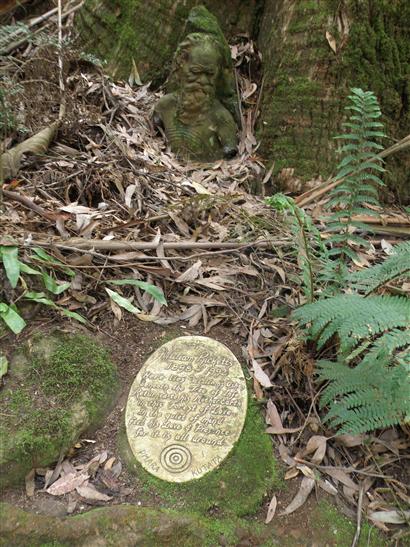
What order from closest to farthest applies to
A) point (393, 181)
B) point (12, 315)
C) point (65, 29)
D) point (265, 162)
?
1. point (12, 315)
2. point (393, 181)
3. point (265, 162)
4. point (65, 29)

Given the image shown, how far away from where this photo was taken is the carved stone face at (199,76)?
4031 millimetres

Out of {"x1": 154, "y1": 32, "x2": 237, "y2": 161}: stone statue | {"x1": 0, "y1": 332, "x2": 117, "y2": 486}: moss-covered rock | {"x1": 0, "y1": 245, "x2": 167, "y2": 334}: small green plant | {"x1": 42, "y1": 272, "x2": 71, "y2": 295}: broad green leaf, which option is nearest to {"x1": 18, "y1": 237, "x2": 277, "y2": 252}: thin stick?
{"x1": 0, "y1": 245, "x2": 167, "y2": 334}: small green plant

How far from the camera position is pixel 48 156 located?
11.1 feet

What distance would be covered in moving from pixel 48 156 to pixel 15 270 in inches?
49.8

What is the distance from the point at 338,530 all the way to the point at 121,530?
0.88 metres

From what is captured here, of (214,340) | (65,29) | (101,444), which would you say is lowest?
(101,444)

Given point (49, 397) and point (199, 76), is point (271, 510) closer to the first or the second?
point (49, 397)

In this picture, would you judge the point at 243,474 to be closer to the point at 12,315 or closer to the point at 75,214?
the point at 12,315

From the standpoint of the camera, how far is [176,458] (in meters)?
2.21

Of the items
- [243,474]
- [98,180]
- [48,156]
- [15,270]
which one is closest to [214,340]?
[243,474]

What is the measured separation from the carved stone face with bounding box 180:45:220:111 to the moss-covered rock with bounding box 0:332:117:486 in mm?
2445

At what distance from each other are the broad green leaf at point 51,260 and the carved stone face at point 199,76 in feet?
6.87

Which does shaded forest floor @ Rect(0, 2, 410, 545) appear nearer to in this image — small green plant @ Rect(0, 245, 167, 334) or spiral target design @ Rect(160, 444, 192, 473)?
small green plant @ Rect(0, 245, 167, 334)

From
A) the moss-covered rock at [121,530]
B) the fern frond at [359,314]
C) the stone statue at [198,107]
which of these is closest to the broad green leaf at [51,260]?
the moss-covered rock at [121,530]
